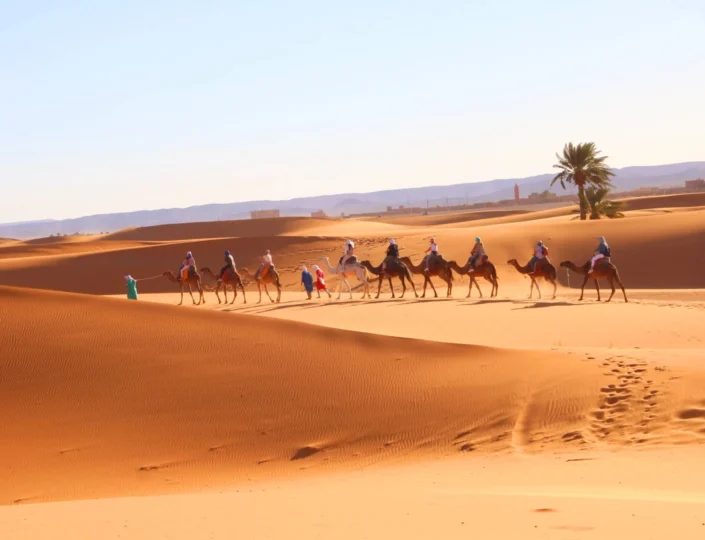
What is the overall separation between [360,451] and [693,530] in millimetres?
5937

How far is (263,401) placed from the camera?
14.4m

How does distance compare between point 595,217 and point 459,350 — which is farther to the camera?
point 595,217

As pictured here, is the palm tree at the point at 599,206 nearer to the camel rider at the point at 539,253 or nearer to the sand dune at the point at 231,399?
the camel rider at the point at 539,253

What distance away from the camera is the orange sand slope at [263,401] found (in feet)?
41.1

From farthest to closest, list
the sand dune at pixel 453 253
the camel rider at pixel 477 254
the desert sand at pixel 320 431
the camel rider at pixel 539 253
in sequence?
the sand dune at pixel 453 253 < the camel rider at pixel 477 254 < the camel rider at pixel 539 253 < the desert sand at pixel 320 431

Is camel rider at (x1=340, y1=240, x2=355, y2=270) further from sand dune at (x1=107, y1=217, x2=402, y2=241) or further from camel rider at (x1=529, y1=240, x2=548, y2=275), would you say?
sand dune at (x1=107, y1=217, x2=402, y2=241)

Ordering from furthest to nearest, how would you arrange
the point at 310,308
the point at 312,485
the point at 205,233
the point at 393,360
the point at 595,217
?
the point at 205,233, the point at 595,217, the point at 310,308, the point at 393,360, the point at 312,485

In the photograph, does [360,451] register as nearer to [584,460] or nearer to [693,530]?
[584,460]

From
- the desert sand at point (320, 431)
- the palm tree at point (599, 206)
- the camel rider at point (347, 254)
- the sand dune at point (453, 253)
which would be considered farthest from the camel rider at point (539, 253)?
the palm tree at point (599, 206)

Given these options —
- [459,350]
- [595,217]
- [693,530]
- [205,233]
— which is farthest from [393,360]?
[205,233]

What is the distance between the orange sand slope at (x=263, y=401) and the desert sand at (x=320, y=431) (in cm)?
3

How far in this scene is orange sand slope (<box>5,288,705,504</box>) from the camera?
12531mm

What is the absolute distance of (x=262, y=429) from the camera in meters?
13.6

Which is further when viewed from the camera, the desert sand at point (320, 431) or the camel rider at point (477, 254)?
the camel rider at point (477, 254)
